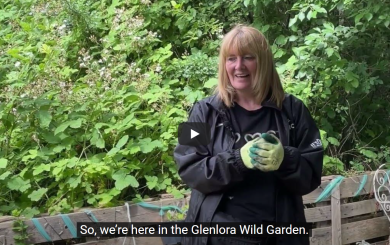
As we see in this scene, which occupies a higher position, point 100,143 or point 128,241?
point 100,143

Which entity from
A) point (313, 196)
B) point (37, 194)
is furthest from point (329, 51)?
point (37, 194)

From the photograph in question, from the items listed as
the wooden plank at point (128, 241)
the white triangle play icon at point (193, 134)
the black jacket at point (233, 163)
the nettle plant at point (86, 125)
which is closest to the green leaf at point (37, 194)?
the nettle plant at point (86, 125)

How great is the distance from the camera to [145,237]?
11.9 feet

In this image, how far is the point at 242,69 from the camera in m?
2.40

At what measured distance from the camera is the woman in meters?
2.26

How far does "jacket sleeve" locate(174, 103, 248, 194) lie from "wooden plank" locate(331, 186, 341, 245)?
2584mm

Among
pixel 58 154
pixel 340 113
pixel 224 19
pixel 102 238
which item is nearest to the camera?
pixel 102 238

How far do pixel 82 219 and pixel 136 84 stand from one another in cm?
170

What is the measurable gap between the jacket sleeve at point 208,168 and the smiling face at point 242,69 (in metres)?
0.32

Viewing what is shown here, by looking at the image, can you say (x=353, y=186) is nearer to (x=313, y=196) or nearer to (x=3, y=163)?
(x=313, y=196)

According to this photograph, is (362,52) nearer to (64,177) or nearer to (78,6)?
(78,6)

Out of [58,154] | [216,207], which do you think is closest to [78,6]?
[58,154]

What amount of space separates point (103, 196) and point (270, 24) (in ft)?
10.8

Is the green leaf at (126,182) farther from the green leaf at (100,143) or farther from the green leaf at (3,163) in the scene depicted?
the green leaf at (3,163)
